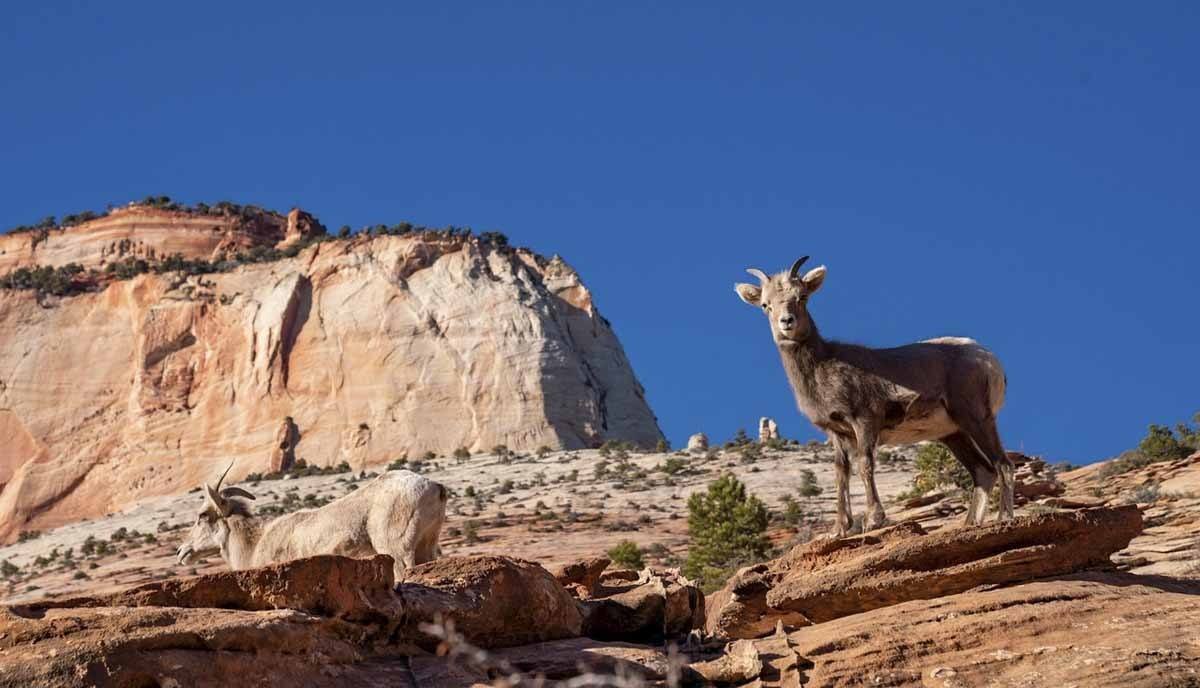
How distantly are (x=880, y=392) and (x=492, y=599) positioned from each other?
4019 millimetres

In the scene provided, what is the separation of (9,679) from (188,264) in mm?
87978

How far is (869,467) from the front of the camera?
14055mm

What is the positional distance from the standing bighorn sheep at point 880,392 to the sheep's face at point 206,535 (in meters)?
6.80

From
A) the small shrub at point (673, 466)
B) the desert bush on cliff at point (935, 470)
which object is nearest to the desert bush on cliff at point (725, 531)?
the desert bush on cliff at point (935, 470)

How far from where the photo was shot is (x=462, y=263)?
8900cm

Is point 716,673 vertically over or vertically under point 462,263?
under

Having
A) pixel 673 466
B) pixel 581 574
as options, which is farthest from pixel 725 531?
pixel 673 466

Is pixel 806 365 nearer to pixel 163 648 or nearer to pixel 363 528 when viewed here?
pixel 363 528

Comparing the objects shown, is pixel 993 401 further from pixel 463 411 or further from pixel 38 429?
pixel 38 429

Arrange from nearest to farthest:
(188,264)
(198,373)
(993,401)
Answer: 1. (993,401)
2. (198,373)
3. (188,264)

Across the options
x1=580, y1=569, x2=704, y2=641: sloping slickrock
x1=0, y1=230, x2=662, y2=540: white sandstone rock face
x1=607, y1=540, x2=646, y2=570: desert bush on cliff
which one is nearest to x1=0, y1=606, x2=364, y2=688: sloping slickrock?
x1=580, y1=569, x2=704, y2=641: sloping slickrock

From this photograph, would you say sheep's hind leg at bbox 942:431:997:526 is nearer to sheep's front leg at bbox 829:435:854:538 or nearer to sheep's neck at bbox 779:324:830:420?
sheep's front leg at bbox 829:435:854:538

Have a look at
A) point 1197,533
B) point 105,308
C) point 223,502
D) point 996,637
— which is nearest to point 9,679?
point 996,637

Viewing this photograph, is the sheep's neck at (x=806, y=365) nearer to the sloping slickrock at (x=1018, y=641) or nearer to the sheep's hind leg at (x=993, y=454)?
the sheep's hind leg at (x=993, y=454)
